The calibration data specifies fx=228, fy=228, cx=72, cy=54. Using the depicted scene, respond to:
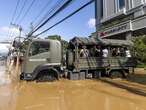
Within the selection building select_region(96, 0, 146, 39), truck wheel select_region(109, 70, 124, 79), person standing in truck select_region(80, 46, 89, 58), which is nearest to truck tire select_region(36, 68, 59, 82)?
person standing in truck select_region(80, 46, 89, 58)

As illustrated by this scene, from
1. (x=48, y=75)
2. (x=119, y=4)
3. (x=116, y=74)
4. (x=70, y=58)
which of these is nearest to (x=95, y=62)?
(x=70, y=58)

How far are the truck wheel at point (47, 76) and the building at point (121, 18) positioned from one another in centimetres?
1605

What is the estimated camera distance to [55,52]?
43.7 ft

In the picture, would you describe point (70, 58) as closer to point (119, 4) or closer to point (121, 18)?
point (121, 18)

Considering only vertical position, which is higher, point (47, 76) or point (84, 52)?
point (84, 52)

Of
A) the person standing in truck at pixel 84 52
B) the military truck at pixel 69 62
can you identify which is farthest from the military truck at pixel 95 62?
the person standing in truck at pixel 84 52

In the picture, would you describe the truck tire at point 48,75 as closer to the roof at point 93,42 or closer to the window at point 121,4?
the roof at point 93,42

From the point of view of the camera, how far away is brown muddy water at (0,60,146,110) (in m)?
7.99

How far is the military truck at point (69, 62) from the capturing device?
42.4 feet

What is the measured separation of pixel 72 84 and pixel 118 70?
4008 mm

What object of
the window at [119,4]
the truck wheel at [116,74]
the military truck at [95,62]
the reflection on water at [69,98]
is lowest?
the reflection on water at [69,98]

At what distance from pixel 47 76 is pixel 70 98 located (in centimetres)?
428

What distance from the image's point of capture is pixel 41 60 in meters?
13.0

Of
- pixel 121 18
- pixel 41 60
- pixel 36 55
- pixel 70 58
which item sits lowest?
pixel 41 60
